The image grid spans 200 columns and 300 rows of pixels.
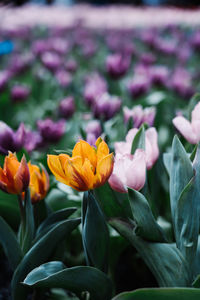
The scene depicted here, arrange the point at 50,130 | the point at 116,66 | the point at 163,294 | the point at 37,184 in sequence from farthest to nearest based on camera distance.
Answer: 1. the point at 116,66
2. the point at 50,130
3. the point at 37,184
4. the point at 163,294

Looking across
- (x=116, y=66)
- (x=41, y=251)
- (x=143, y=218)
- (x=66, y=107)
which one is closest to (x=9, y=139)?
(x=41, y=251)

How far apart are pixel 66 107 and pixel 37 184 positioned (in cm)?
77

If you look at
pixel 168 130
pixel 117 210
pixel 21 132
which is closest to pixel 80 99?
pixel 168 130

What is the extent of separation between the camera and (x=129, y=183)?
27.6 inches

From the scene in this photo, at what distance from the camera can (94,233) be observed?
723 mm

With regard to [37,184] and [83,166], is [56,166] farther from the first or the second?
[37,184]

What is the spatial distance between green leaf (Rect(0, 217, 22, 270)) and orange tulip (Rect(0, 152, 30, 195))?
0.06 metres

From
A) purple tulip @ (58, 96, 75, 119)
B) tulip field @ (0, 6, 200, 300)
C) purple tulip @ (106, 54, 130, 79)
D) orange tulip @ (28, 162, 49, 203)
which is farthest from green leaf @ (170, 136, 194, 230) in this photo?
purple tulip @ (106, 54, 130, 79)

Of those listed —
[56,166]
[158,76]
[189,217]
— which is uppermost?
[56,166]

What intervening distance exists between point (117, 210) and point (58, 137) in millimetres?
450

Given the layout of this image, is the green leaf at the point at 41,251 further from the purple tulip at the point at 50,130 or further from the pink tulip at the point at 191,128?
the purple tulip at the point at 50,130

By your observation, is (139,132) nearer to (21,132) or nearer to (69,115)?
(21,132)

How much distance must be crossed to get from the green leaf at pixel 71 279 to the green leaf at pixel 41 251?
1.5 inches

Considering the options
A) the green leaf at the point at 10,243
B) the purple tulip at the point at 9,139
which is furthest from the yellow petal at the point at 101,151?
the purple tulip at the point at 9,139
